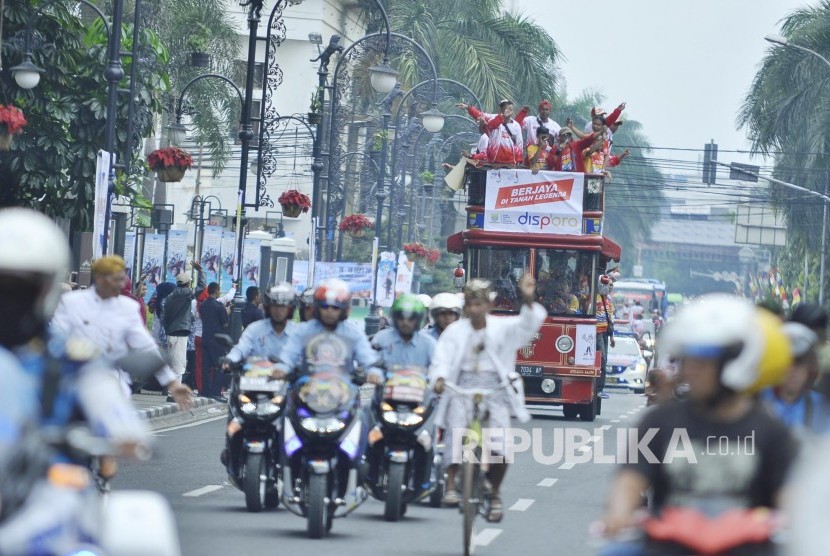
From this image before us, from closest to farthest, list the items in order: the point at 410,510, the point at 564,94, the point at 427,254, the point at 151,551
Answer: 1. the point at 151,551
2. the point at 410,510
3. the point at 427,254
4. the point at 564,94

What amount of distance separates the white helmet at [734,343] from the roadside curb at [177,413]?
51.2ft

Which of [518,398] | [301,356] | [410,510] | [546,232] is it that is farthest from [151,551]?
[546,232]

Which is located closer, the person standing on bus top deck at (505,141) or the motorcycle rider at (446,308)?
the motorcycle rider at (446,308)

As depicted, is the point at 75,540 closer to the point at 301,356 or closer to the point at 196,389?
the point at 301,356

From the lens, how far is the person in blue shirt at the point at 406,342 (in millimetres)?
12977

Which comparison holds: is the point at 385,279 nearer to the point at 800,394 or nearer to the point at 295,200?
the point at 295,200

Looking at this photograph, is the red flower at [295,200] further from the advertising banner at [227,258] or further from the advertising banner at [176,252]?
the advertising banner at [176,252]

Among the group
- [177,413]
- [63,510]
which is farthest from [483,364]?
[177,413]

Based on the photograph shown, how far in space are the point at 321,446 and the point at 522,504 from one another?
325 centimetres

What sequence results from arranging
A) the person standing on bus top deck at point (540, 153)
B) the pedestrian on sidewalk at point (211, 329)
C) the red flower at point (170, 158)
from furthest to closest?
the red flower at point (170, 158) → the person standing on bus top deck at point (540, 153) → the pedestrian on sidewalk at point (211, 329)

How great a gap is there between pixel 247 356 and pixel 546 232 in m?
12.8

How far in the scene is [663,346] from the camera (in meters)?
5.70

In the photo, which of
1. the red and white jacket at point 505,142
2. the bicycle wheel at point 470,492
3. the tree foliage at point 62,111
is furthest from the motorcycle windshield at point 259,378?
the tree foliage at point 62,111

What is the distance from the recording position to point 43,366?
5.47 metres
